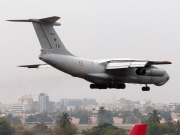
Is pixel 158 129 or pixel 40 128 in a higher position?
pixel 40 128

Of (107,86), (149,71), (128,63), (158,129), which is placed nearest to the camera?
(128,63)

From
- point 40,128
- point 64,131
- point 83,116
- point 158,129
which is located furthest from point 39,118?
point 64,131

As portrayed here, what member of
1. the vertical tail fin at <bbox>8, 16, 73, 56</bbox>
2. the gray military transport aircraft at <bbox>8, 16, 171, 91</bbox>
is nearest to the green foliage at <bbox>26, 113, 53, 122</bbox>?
the gray military transport aircraft at <bbox>8, 16, 171, 91</bbox>

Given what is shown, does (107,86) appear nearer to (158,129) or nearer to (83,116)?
(158,129)

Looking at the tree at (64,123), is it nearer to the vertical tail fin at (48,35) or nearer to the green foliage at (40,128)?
the green foliage at (40,128)

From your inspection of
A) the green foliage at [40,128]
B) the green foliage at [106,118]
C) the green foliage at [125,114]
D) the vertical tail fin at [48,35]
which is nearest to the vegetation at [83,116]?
the green foliage at [106,118]

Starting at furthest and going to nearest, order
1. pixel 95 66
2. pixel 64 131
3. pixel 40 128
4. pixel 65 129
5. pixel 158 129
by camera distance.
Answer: pixel 40 128 → pixel 158 129 → pixel 65 129 → pixel 64 131 → pixel 95 66

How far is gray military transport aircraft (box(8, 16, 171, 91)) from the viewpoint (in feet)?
199

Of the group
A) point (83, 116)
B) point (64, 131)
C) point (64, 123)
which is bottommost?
point (64, 131)

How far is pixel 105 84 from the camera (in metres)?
65.1

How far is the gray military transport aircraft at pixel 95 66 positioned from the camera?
60719 mm

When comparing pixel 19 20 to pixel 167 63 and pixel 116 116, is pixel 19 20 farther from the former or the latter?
→ pixel 116 116

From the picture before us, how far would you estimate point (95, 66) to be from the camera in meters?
63.8

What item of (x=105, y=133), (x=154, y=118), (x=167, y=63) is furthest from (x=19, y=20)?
(x=154, y=118)
